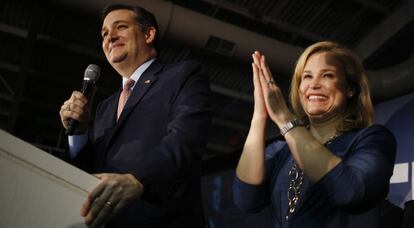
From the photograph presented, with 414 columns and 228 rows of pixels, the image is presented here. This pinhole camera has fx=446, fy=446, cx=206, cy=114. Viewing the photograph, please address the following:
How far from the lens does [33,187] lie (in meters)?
0.73

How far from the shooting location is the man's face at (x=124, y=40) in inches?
60.9

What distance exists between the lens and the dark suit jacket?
1079 millimetres

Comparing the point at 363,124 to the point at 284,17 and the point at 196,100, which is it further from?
the point at 284,17

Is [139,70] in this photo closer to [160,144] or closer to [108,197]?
[160,144]

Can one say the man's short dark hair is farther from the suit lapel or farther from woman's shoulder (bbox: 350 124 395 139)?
woman's shoulder (bbox: 350 124 395 139)

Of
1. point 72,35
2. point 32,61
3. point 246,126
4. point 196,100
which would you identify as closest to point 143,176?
point 196,100

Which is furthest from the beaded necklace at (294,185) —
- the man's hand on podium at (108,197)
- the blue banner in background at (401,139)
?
the blue banner in background at (401,139)

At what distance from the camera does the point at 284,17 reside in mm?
4625

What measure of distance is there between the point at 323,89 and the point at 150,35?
27.2 inches

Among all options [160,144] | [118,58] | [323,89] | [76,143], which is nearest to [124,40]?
[118,58]

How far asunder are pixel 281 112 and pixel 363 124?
10.7 inches

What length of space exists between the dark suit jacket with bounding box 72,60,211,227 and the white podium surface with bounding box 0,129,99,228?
0.26 meters

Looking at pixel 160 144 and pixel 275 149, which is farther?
pixel 275 149

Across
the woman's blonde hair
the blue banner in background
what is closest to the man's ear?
the woman's blonde hair
